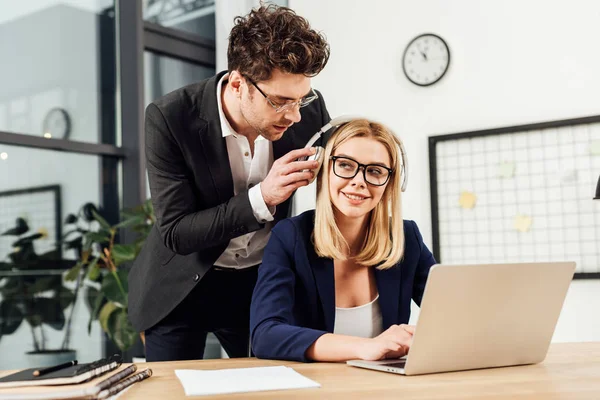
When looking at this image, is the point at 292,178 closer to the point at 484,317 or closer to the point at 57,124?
the point at 484,317

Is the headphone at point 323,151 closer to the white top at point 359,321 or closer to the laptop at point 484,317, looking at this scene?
the white top at point 359,321

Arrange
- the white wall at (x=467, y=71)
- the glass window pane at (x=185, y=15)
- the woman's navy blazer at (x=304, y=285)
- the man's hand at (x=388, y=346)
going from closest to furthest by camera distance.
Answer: the man's hand at (x=388, y=346) < the woman's navy blazer at (x=304, y=285) < the white wall at (x=467, y=71) < the glass window pane at (x=185, y=15)

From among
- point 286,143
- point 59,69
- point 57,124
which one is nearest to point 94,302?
point 57,124

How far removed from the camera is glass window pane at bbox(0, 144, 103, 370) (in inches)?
131

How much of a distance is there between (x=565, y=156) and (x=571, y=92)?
31 cm

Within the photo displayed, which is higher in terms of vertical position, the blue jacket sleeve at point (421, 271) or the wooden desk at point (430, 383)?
the blue jacket sleeve at point (421, 271)

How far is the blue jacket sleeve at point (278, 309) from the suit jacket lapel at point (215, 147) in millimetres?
236

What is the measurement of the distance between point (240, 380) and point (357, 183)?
0.71 m

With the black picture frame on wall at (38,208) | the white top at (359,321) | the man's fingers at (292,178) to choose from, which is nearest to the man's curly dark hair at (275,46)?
the man's fingers at (292,178)

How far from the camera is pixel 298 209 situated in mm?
4070

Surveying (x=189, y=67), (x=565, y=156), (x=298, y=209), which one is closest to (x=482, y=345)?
(x=565, y=156)

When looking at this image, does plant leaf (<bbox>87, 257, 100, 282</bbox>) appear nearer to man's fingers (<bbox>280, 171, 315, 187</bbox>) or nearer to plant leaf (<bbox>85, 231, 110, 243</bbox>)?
plant leaf (<bbox>85, 231, 110, 243</bbox>)

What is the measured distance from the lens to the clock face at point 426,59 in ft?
11.9

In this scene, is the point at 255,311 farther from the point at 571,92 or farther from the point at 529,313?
the point at 571,92
